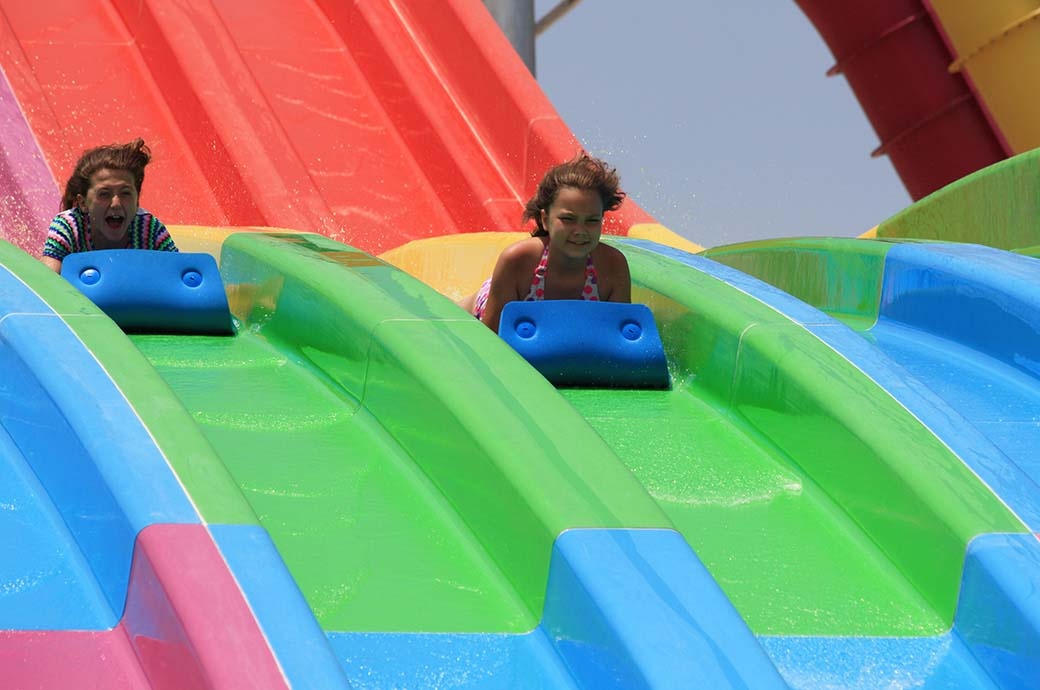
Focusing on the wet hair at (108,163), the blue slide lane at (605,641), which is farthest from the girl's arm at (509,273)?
the blue slide lane at (605,641)

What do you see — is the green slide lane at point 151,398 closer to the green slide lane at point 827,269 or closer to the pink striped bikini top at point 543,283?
the pink striped bikini top at point 543,283

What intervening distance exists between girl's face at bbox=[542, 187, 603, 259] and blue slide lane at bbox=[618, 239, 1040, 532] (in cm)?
26

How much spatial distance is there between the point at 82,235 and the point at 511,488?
1.70m

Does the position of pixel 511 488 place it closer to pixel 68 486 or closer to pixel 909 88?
pixel 68 486

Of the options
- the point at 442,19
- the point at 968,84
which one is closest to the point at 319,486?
the point at 442,19

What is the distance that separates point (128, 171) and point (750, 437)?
5.29 feet

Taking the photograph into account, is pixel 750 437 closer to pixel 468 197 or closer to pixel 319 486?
pixel 319 486

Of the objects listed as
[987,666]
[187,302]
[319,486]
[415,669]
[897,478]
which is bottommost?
[987,666]

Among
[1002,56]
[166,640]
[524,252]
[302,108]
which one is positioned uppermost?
[302,108]

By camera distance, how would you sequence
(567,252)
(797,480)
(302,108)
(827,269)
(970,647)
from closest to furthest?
(970,647), (797,480), (567,252), (827,269), (302,108)

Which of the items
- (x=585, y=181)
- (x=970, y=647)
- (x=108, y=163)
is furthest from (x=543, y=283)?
(x=970, y=647)

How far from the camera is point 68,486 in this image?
177 centimetres

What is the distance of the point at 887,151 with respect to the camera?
25.0ft

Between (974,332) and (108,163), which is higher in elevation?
(108,163)
